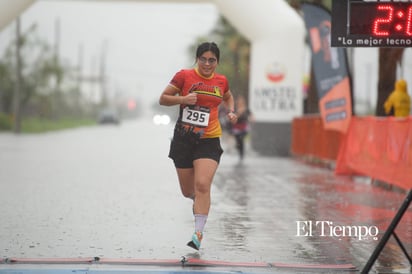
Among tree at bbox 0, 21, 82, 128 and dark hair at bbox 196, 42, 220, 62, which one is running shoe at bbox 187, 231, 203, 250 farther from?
tree at bbox 0, 21, 82, 128

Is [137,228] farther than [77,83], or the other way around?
[77,83]

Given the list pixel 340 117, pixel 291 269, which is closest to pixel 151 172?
pixel 340 117

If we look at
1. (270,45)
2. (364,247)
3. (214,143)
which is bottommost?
(364,247)

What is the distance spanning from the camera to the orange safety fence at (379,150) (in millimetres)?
14617

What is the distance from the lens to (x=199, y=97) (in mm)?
8133

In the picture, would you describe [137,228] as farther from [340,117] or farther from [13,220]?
[340,117]

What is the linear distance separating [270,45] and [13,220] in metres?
18.0

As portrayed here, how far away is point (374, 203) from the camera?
13.2m

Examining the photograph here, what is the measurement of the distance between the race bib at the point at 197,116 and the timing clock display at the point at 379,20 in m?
1.84

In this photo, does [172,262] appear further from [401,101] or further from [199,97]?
[401,101]

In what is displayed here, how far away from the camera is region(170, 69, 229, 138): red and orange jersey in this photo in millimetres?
8148

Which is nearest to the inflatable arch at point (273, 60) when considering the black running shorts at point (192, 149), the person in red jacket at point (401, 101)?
the person in red jacket at point (401, 101)

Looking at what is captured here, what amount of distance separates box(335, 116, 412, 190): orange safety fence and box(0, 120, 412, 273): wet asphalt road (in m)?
0.30

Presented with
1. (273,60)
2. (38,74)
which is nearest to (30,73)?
(38,74)
